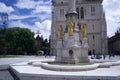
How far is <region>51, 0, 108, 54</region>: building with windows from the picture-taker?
8625 centimetres

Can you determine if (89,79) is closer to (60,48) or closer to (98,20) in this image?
(60,48)

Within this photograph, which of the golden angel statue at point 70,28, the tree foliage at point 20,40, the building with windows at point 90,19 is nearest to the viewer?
the golden angel statue at point 70,28

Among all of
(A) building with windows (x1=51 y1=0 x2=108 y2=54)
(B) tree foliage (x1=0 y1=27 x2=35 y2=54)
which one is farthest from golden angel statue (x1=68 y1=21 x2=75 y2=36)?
(A) building with windows (x1=51 y1=0 x2=108 y2=54)

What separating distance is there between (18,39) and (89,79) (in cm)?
7476

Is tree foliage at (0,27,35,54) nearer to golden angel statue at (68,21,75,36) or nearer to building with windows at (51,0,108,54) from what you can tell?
building with windows at (51,0,108,54)

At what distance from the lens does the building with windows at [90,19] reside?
8625cm

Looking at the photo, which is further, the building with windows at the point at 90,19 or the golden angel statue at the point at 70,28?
the building with windows at the point at 90,19

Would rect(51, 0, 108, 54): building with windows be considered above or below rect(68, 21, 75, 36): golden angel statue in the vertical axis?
above

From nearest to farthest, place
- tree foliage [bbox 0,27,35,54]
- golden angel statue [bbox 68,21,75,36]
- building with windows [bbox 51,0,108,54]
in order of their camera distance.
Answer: golden angel statue [bbox 68,21,75,36] → tree foliage [bbox 0,27,35,54] → building with windows [bbox 51,0,108,54]

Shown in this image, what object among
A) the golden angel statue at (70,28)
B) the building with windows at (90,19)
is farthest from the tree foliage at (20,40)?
the golden angel statue at (70,28)

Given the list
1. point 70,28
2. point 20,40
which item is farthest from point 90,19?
point 70,28

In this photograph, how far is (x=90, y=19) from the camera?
88.8 metres

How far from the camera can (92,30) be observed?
3455 inches

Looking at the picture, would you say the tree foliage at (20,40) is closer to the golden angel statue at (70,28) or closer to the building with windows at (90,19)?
the building with windows at (90,19)
